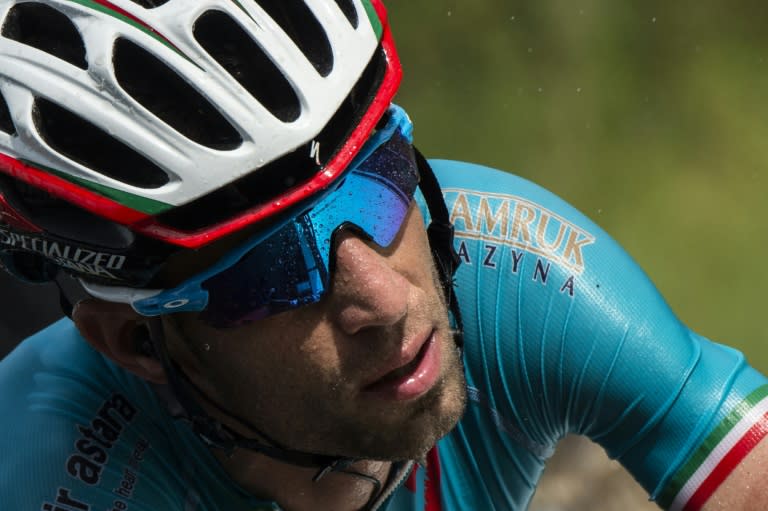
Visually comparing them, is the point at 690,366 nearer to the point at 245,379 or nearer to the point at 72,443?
the point at 245,379

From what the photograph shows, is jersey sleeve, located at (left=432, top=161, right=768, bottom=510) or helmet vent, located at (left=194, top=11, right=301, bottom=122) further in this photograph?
jersey sleeve, located at (left=432, top=161, right=768, bottom=510)

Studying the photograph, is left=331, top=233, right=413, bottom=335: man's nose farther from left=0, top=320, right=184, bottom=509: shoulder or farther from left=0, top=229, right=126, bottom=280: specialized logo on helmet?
left=0, top=320, right=184, bottom=509: shoulder

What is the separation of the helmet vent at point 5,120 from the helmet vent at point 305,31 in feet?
0.94

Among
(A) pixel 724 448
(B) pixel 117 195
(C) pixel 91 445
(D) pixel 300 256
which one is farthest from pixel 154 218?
(A) pixel 724 448

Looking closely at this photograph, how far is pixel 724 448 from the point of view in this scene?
118cm

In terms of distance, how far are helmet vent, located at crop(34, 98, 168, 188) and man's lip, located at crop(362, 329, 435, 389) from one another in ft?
0.98

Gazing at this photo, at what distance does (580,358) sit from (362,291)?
0.32 meters

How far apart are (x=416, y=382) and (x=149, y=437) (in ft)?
1.23

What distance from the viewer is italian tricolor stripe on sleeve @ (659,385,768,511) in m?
1.18

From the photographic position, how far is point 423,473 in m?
1.37

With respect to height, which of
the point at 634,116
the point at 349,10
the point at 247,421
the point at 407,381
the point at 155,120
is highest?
the point at 349,10

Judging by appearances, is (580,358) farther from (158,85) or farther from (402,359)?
(158,85)

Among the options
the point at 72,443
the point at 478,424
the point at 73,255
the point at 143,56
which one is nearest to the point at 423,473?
the point at 478,424

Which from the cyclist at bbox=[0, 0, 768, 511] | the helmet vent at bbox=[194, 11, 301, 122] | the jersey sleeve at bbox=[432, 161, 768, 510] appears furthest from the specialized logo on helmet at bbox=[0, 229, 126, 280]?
the jersey sleeve at bbox=[432, 161, 768, 510]
